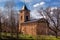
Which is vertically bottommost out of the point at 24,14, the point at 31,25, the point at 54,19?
the point at 31,25

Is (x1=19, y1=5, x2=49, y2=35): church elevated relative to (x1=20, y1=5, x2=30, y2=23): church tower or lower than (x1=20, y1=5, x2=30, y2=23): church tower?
Result: lower

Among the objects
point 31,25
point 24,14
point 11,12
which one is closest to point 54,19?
point 31,25

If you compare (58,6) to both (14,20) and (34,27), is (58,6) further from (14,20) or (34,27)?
(14,20)

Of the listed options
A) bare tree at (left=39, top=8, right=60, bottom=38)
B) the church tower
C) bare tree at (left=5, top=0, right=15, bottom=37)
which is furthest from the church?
bare tree at (left=5, top=0, right=15, bottom=37)

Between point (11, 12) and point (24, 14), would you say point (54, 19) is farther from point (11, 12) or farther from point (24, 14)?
point (11, 12)

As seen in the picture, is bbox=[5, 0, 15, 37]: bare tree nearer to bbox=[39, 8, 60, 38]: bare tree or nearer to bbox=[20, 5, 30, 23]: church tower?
bbox=[20, 5, 30, 23]: church tower

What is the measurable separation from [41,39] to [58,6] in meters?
1.77

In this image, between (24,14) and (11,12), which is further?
(24,14)

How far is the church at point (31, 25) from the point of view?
6996mm

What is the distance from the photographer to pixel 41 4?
737cm

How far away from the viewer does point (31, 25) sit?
7055mm

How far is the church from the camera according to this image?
6996 millimetres

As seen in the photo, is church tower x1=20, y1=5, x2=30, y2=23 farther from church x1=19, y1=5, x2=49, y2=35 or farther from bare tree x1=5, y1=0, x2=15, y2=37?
bare tree x1=5, y1=0, x2=15, y2=37

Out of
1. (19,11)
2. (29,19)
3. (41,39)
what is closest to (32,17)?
(29,19)
